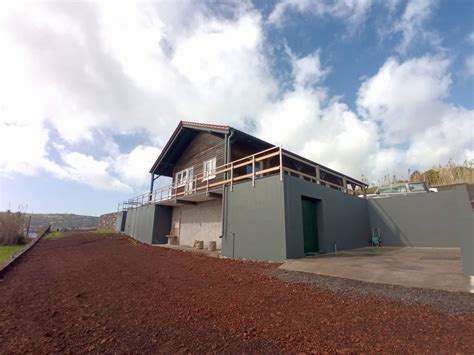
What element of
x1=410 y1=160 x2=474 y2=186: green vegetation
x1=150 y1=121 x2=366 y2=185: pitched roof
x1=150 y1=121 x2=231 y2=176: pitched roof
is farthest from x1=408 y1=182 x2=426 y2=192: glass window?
x1=150 y1=121 x2=231 y2=176: pitched roof

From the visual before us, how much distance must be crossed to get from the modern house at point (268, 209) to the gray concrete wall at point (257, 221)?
35 millimetres

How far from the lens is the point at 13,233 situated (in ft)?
52.2

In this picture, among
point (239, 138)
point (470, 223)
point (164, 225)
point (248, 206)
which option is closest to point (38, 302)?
point (248, 206)

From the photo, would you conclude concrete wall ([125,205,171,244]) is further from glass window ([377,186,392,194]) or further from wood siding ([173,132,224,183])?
glass window ([377,186,392,194])

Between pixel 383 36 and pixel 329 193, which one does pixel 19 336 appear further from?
pixel 383 36

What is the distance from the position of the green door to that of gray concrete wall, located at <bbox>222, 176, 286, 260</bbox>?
1.72m

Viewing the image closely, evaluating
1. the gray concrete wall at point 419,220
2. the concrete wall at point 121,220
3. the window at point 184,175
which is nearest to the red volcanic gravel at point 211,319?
the gray concrete wall at point 419,220

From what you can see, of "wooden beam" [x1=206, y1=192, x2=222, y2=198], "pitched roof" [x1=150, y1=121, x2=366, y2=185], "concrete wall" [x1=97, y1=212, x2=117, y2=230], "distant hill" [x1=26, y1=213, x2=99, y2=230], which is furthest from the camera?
"distant hill" [x1=26, y1=213, x2=99, y2=230]

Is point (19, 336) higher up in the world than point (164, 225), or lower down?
lower down

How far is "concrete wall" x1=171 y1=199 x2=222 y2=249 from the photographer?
13.0 meters

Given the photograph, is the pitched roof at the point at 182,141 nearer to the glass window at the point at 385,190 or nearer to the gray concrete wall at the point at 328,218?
the gray concrete wall at the point at 328,218

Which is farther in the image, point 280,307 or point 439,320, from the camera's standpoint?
point 280,307

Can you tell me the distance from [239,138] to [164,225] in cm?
876

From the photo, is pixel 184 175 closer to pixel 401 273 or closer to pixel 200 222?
pixel 200 222
